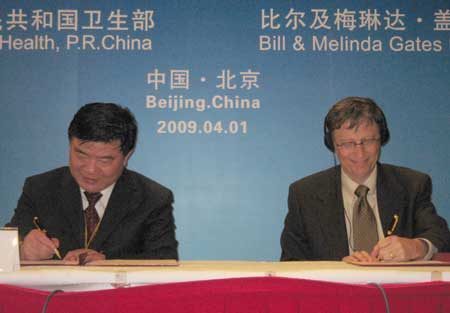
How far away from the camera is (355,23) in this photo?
3879 millimetres

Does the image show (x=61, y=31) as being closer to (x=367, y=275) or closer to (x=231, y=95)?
(x=231, y=95)

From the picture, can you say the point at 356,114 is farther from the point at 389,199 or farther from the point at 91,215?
the point at 91,215

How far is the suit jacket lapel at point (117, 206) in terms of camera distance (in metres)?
2.84

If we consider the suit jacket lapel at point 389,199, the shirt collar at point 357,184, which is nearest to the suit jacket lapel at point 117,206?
the shirt collar at point 357,184

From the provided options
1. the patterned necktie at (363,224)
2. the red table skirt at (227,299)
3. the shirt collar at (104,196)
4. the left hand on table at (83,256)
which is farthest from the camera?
the shirt collar at (104,196)

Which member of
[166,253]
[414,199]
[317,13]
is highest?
[317,13]

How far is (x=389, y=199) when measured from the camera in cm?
294

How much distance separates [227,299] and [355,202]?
1.83 m

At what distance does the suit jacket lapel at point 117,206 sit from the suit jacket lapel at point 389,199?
1.17 m

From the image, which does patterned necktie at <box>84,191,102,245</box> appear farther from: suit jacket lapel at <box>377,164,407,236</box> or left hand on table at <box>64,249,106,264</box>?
suit jacket lapel at <box>377,164,407,236</box>

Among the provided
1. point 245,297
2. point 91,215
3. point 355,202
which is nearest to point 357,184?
point 355,202

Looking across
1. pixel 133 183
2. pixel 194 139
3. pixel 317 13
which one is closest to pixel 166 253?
pixel 133 183

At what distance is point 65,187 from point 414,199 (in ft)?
5.54

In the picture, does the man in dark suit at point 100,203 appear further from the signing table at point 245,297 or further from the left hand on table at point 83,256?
the signing table at point 245,297
